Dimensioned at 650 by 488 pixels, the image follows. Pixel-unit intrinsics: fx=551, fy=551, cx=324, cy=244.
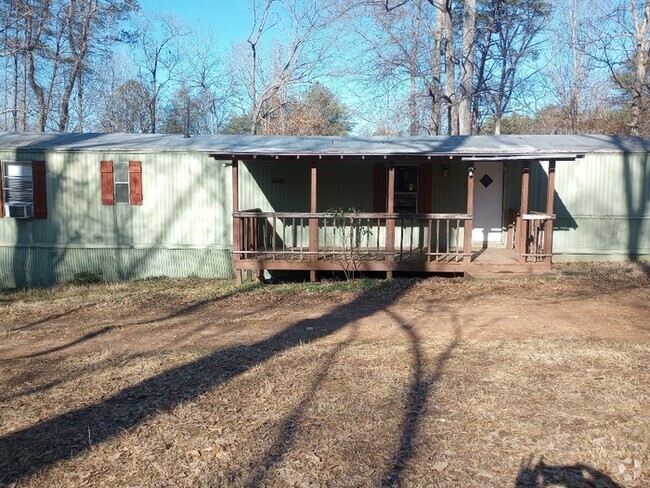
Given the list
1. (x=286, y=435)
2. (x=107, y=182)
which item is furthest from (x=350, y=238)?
(x=286, y=435)

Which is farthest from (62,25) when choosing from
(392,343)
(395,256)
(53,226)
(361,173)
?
(392,343)

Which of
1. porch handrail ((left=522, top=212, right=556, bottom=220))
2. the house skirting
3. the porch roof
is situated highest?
the porch roof

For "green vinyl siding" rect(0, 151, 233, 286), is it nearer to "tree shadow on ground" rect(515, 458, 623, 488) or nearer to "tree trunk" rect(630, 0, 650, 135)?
"tree shadow on ground" rect(515, 458, 623, 488)

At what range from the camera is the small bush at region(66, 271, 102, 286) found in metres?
11.3

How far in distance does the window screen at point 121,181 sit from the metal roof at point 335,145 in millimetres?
336

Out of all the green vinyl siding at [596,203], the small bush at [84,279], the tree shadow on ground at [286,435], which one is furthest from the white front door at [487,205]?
the small bush at [84,279]

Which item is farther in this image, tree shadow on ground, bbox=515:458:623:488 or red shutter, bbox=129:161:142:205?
red shutter, bbox=129:161:142:205

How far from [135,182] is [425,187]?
19.6ft

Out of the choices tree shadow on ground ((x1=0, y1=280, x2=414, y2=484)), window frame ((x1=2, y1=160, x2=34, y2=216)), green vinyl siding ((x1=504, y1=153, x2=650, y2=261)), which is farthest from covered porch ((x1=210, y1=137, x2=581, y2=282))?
window frame ((x1=2, y1=160, x2=34, y2=216))

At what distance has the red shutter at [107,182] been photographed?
11.3 meters

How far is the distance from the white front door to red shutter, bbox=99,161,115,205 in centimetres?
758

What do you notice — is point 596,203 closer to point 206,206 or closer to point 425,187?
point 425,187

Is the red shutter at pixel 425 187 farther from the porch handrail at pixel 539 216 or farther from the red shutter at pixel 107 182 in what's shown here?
the red shutter at pixel 107 182

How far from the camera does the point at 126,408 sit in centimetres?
435
